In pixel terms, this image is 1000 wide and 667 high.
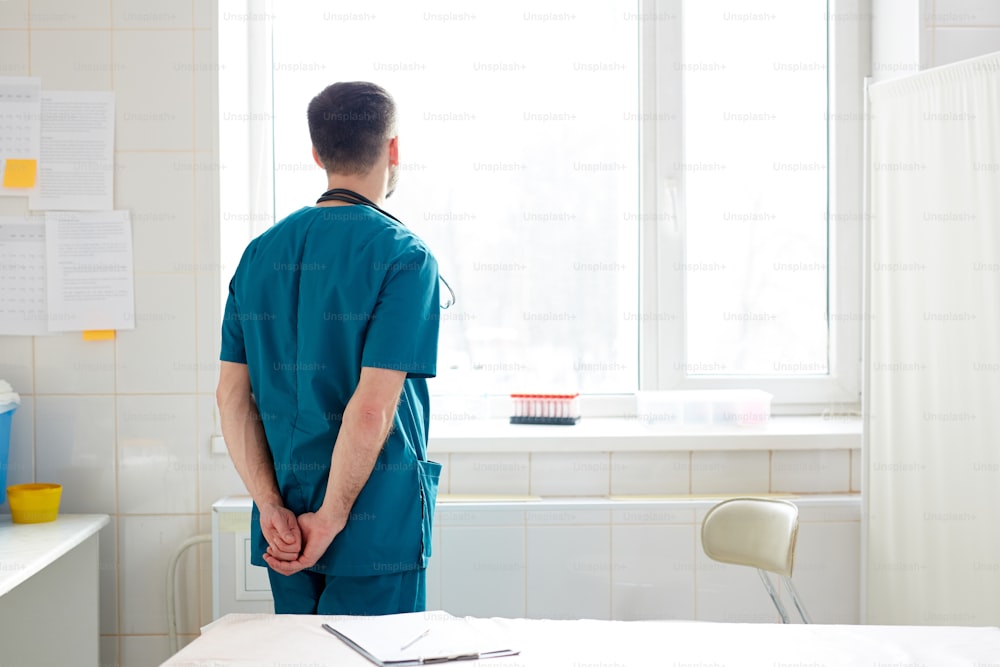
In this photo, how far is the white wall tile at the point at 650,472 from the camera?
212 centimetres

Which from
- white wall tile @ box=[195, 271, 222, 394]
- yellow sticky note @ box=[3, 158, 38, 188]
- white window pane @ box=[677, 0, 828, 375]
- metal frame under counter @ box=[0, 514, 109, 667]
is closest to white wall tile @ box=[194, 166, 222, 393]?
white wall tile @ box=[195, 271, 222, 394]

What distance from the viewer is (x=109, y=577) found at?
2074mm

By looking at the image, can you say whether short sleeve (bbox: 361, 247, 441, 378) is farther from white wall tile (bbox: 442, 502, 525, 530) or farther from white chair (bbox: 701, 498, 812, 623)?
white chair (bbox: 701, 498, 812, 623)

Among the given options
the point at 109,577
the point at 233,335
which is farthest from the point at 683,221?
the point at 109,577

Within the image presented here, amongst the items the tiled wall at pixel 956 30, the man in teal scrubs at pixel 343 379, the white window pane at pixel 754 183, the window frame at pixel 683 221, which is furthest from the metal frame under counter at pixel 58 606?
the tiled wall at pixel 956 30

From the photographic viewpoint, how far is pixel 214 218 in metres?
2.05

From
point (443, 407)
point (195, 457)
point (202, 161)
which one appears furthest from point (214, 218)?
point (443, 407)

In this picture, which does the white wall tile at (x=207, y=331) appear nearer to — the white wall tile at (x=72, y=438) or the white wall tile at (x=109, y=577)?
the white wall tile at (x=72, y=438)

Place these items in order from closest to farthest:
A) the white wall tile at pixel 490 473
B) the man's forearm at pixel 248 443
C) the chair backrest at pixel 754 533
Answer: the man's forearm at pixel 248 443 < the chair backrest at pixel 754 533 < the white wall tile at pixel 490 473

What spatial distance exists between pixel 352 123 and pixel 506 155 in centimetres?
99

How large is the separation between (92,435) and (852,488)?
185cm

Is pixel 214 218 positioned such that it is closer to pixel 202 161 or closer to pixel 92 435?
pixel 202 161

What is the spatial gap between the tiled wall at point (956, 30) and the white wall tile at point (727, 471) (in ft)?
3.50

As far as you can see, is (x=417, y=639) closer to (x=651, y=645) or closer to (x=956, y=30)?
(x=651, y=645)
